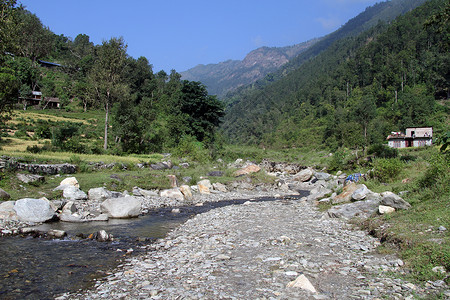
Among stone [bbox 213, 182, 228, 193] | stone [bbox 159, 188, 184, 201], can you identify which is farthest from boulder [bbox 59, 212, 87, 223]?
stone [bbox 213, 182, 228, 193]

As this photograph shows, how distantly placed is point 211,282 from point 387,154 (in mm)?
35098

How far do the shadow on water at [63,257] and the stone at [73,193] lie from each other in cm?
416

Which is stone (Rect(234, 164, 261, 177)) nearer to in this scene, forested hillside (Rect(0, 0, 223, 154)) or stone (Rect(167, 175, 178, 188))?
stone (Rect(167, 175, 178, 188))

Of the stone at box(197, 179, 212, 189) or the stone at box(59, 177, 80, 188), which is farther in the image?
the stone at box(197, 179, 212, 189)

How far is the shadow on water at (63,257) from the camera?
6.95 m

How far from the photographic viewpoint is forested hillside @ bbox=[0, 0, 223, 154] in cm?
3334

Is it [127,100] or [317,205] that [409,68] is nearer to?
[127,100]

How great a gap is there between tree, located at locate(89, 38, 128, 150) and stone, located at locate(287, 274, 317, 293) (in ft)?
116

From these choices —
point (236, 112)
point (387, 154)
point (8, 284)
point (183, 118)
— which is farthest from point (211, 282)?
point (236, 112)

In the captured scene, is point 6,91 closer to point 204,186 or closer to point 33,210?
point 204,186

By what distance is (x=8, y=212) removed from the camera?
504 inches

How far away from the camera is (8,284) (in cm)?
699

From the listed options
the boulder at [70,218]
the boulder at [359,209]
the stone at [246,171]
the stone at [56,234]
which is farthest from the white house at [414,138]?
the stone at [56,234]

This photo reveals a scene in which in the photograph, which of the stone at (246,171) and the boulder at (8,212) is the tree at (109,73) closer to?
the stone at (246,171)
